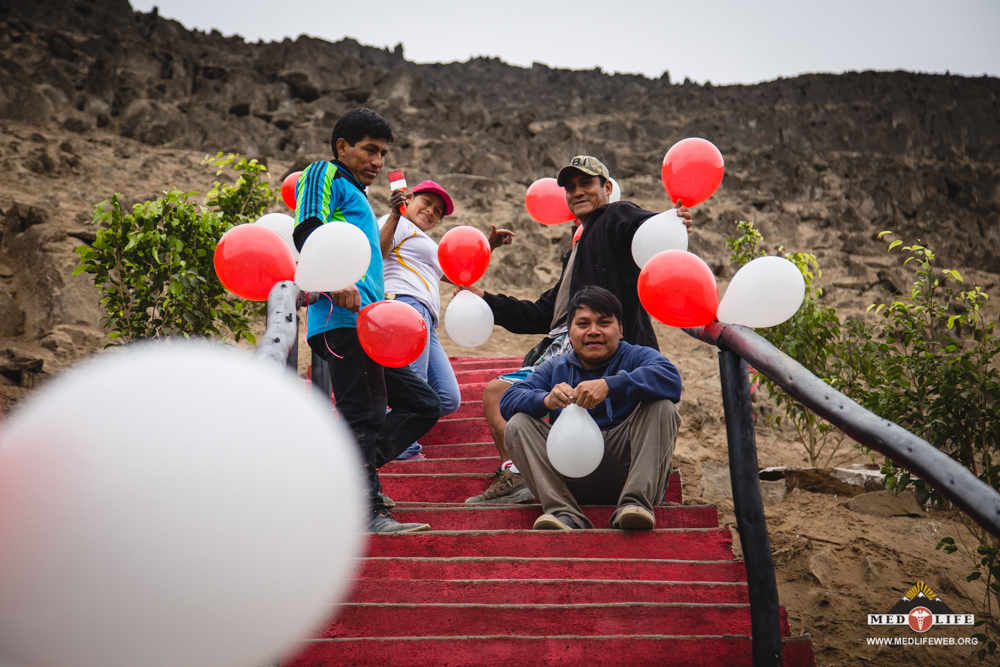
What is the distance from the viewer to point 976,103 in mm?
12469

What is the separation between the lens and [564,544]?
8.21ft

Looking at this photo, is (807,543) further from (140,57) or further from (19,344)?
(140,57)

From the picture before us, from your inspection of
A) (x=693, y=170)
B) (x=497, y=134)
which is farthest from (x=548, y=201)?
(x=497, y=134)

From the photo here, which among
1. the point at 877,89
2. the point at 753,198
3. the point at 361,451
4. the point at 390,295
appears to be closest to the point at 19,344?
the point at 390,295

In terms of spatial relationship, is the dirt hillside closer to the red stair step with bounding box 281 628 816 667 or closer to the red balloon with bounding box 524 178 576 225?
the red balloon with bounding box 524 178 576 225

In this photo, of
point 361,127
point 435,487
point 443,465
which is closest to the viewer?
point 361,127

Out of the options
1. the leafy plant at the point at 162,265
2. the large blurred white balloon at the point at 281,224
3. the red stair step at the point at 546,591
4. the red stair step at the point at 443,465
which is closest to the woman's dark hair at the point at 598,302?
the red stair step at the point at 443,465

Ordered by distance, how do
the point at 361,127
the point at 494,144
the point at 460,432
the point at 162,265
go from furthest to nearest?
the point at 494,144, the point at 162,265, the point at 460,432, the point at 361,127

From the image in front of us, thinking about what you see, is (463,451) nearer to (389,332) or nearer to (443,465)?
(443,465)

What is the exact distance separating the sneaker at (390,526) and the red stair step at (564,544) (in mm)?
52

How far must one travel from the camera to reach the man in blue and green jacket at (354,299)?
2680 mm

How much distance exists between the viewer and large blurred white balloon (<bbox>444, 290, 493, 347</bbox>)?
384 cm

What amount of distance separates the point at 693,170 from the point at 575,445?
1.64 m

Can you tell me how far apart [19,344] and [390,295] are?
462 cm
